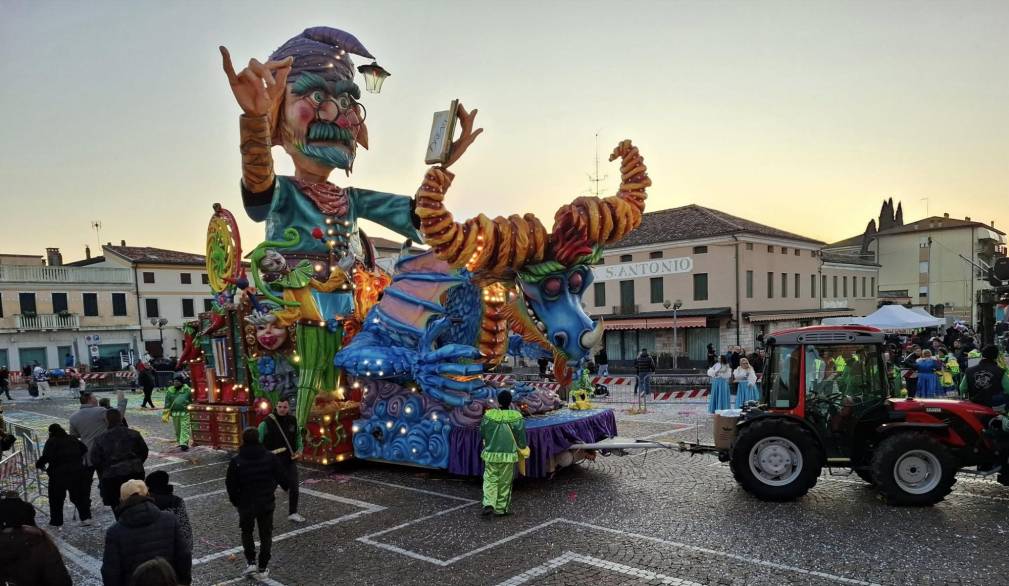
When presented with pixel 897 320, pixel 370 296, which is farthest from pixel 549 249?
pixel 897 320

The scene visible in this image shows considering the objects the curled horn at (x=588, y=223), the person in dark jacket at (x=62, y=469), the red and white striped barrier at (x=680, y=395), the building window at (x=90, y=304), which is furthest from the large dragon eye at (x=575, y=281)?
the building window at (x=90, y=304)

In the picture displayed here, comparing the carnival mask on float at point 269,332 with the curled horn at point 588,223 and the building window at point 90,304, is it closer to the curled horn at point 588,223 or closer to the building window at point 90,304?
the curled horn at point 588,223

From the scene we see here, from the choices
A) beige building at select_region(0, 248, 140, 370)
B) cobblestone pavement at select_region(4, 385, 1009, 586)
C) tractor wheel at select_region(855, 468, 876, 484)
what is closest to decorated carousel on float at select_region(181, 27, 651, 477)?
cobblestone pavement at select_region(4, 385, 1009, 586)

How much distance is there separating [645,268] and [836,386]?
2521cm

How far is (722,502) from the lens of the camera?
25.1 ft

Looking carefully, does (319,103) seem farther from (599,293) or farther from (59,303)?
(59,303)

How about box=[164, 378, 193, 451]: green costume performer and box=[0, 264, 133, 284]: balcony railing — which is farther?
box=[0, 264, 133, 284]: balcony railing

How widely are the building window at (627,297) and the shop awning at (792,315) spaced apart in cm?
588

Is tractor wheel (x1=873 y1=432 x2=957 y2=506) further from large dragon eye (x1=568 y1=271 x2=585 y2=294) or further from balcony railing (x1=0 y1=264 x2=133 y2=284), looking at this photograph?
balcony railing (x1=0 y1=264 x2=133 y2=284)

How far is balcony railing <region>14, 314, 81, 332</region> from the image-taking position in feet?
112

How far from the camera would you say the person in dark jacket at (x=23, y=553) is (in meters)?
3.81

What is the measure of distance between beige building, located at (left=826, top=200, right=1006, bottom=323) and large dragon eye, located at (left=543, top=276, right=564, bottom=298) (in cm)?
4422

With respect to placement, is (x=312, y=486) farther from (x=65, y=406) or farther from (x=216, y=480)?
(x=65, y=406)

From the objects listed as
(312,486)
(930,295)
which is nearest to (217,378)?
(312,486)
